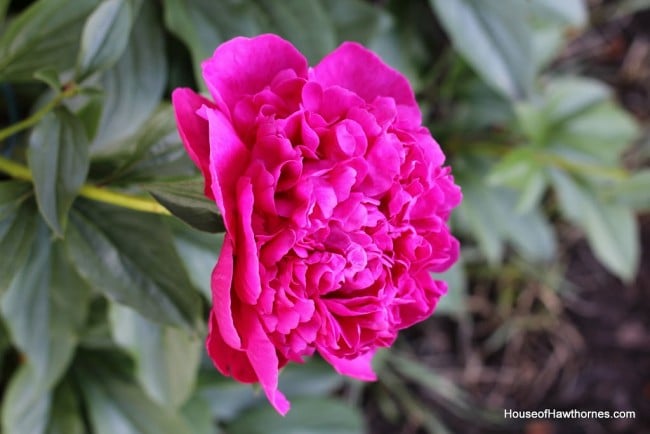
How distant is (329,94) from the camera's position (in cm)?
42

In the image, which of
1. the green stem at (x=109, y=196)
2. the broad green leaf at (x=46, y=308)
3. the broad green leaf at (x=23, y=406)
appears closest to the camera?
the green stem at (x=109, y=196)

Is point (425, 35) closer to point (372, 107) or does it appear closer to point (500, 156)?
point (500, 156)

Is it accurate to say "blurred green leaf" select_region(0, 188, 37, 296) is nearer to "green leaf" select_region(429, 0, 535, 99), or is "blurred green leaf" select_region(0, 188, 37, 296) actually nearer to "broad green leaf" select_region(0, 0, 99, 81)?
"broad green leaf" select_region(0, 0, 99, 81)

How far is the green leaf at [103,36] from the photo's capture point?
20.5 inches

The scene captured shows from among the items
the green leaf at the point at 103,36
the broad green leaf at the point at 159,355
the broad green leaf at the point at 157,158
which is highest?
the green leaf at the point at 103,36

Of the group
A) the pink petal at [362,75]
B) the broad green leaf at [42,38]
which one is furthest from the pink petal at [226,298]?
the broad green leaf at [42,38]

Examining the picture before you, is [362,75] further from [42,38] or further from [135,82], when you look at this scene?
[135,82]

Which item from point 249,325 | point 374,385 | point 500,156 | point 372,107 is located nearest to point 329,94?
point 372,107

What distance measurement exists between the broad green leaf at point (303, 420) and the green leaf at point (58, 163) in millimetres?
674

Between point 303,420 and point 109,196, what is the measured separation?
68 cm

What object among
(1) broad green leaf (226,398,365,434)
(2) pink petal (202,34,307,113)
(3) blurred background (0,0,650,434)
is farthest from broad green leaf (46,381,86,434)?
(2) pink petal (202,34,307,113)

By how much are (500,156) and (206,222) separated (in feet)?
2.42

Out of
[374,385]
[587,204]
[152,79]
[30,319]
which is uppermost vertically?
[152,79]

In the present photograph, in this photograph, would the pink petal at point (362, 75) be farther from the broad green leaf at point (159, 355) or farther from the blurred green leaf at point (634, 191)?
the blurred green leaf at point (634, 191)
